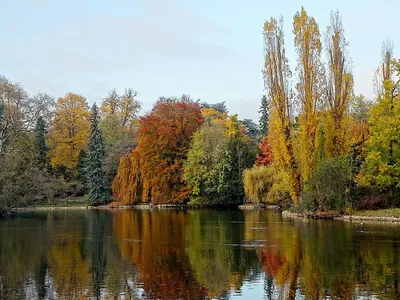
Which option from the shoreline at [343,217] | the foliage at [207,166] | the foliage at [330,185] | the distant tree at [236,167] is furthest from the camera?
the foliage at [207,166]

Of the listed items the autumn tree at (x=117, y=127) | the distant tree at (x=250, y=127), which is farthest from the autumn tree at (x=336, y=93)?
the distant tree at (x=250, y=127)

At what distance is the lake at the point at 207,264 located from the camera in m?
11.5

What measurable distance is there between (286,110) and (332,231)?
12782mm

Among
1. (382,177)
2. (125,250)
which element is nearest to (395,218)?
(382,177)

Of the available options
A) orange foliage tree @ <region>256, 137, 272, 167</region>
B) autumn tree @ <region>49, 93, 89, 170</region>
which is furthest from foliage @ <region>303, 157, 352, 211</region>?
autumn tree @ <region>49, 93, 89, 170</region>

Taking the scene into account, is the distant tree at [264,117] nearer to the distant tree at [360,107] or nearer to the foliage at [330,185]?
the distant tree at [360,107]

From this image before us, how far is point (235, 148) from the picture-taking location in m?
50.8

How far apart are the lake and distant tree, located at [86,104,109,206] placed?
2980cm

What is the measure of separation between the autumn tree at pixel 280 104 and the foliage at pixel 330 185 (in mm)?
2181

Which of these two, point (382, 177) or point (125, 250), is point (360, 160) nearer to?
point (382, 177)

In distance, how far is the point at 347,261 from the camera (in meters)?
14.9

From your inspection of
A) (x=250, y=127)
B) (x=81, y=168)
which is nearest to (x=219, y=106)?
(x=250, y=127)

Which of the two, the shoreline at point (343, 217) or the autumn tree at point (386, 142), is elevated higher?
the autumn tree at point (386, 142)

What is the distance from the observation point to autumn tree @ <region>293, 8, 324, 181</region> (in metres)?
32.4
